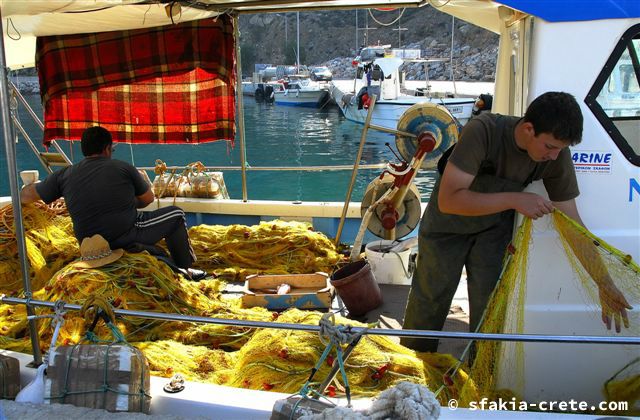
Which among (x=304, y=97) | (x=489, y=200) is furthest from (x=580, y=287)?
(x=304, y=97)

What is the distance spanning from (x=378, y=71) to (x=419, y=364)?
2756 centimetres

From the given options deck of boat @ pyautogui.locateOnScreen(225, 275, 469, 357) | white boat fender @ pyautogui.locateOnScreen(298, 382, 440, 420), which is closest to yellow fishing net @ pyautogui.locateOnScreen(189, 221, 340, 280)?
deck of boat @ pyautogui.locateOnScreen(225, 275, 469, 357)

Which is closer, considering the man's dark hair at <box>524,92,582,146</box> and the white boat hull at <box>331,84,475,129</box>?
the man's dark hair at <box>524,92,582,146</box>

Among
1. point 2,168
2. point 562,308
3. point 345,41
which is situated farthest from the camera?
point 345,41

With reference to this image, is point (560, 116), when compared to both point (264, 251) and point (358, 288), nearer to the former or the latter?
point (358, 288)

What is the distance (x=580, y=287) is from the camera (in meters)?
3.17

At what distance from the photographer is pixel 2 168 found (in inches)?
794

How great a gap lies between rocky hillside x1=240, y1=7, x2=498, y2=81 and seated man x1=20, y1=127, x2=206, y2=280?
2106 inches

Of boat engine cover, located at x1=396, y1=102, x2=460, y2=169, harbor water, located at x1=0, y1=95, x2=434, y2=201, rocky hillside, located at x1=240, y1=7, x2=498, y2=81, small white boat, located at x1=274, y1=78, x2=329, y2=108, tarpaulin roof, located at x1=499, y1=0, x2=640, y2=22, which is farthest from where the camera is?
rocky hillside, located at x1=240, y1=7, x2=498, y2=81

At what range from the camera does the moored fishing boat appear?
299 cm

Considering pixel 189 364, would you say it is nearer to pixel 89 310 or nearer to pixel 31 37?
pixel 89 310

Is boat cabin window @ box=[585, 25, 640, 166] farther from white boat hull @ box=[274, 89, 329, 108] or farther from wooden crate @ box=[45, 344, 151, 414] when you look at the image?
white boat hull @ box=[274, 89, 329, 108]

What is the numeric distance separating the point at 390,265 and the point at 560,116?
3.02 meters

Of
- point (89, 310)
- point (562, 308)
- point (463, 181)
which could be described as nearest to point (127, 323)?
point (89, 310)
